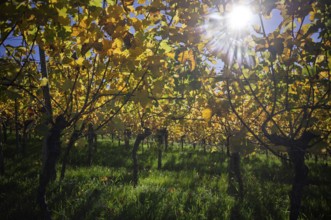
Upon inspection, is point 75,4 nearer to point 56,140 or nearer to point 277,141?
point 56,140

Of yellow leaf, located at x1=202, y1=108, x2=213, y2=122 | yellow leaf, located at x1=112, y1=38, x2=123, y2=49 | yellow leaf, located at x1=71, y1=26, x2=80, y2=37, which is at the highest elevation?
yellow leaf, located at x1=71, y1=26, x2=80, y2=37

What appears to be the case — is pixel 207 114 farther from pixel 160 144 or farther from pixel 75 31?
pixel 160 144

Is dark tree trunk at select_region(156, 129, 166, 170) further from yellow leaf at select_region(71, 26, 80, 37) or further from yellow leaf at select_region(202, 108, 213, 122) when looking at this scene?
yellow leaf at select_region(71, 26, 80, 37)

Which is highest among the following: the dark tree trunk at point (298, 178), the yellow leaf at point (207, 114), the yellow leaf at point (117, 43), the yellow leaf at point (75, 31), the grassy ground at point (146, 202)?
the yellow leaf at point (75, 31)

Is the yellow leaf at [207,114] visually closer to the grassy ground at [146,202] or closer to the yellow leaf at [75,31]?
the yellow leaf at [75,31]

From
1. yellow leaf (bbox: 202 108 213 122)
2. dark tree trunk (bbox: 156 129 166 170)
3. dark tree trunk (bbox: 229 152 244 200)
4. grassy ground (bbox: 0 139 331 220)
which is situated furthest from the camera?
dark tree trunk (bbox: 156 129 166 170)

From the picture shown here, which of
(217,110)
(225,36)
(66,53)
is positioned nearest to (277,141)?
(217,110)

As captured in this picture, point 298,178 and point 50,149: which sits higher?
point 50,149

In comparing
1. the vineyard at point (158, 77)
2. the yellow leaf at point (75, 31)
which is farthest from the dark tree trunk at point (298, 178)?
the yellow leaf at point (75, 31)

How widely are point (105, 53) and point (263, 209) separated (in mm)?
6278

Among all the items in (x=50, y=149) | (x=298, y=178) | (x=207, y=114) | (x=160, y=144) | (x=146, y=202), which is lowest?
(x=146, y=202)

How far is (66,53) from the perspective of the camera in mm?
2717

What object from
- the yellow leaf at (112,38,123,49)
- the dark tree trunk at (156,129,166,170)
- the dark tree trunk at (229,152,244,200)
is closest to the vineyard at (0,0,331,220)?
the yellow leaf at (112,38,123,49)

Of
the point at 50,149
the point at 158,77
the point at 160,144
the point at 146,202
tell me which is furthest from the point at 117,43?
the point at 160,144
